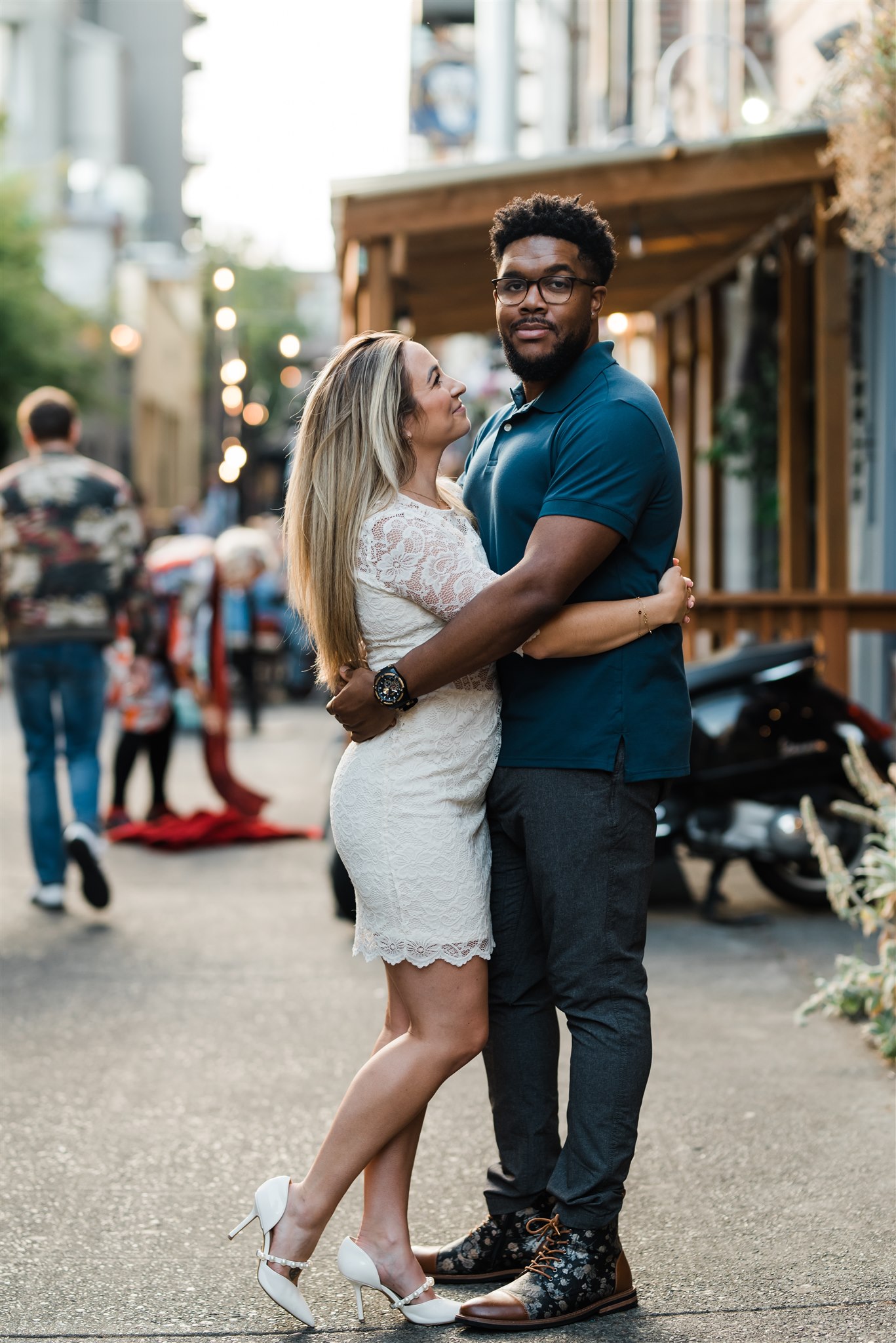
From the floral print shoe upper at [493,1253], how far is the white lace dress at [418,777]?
576 mm

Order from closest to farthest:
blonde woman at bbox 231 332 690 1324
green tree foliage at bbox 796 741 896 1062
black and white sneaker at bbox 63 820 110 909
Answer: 1. blonde woman at bbox 231 332 690 1324
2. green tree foliage at bbox 796 741 896 1062
3. black and white sneaker at bbox 63 820 110 909

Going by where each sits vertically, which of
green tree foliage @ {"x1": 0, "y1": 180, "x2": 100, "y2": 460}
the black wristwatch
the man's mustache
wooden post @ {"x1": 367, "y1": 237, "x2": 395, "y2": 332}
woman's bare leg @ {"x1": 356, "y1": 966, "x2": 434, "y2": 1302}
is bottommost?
woman's bare leg @ {"x1": 356, "y1": 966, "x2": 434, "y2": 1302}

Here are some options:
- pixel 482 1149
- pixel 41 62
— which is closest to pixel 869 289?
pixel 482 1149

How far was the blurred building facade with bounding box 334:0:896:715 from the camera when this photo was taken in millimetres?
8078

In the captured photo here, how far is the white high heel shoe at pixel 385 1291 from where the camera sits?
3168 mm

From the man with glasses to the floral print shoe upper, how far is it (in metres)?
0.11

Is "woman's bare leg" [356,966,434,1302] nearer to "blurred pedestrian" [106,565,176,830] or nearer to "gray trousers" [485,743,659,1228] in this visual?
"gray trousers" [485,743,659,1228]

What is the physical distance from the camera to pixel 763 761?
677 cm

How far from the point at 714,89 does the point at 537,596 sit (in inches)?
463

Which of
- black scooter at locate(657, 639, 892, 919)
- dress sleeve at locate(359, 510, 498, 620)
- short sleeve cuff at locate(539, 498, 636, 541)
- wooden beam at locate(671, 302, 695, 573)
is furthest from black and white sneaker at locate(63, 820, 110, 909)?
wooden beam at locate(671, 302, 695, 573)

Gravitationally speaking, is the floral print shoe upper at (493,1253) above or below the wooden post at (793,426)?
below

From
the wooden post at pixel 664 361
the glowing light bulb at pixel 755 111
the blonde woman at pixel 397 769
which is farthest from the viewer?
the wooden post at pixel 664 361

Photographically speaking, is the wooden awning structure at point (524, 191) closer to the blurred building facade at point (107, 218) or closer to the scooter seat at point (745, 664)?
the scooter seat at point (745, 664)

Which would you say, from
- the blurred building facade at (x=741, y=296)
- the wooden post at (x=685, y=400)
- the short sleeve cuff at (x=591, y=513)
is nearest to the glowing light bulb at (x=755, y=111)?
the blurred building facade at (x=741, y=296)
